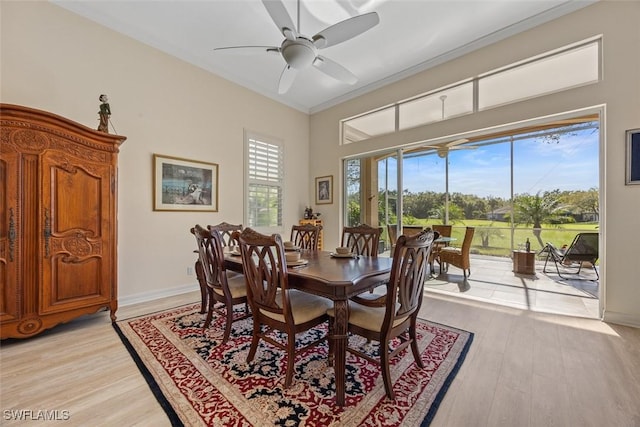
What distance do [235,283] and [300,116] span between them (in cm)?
417

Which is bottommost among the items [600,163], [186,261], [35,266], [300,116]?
[186,261]

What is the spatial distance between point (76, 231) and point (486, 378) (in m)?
3.72

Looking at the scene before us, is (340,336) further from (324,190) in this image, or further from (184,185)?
(324,190)

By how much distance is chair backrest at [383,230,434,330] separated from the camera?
5.00 feet

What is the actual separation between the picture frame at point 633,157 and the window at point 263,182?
184 inches

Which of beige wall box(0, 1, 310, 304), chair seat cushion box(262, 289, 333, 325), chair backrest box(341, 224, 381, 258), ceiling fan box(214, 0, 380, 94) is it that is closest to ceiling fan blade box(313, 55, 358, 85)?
ceiling fan box(214, 0, 380, 94)

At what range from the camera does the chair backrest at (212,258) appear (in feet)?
7.46

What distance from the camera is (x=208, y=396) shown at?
1.61m

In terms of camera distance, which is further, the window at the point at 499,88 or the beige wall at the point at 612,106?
the window at the point at 499,88

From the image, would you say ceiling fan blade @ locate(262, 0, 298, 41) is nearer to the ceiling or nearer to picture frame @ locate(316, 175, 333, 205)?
the ceiling

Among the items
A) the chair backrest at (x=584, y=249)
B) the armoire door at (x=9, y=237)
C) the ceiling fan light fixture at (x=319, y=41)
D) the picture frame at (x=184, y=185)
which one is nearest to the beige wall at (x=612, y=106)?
the chair backrest at (x=584, y=249)

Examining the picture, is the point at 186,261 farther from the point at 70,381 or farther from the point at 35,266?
the point at 70,381

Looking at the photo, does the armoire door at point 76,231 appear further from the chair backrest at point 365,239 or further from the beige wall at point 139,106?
the chair backrest at point 365,239

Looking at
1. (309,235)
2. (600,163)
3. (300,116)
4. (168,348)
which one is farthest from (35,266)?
(600,163)
